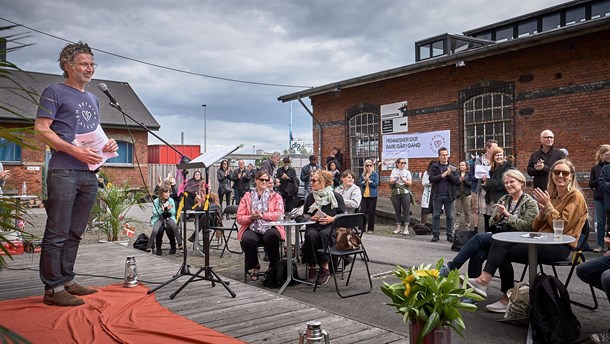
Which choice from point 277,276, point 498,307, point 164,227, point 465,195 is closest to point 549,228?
point 498,307

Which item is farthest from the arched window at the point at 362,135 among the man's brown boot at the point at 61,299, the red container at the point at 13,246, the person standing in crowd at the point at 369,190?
the man's brown boot at the point at 61,299

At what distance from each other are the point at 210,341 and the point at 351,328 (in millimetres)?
1014

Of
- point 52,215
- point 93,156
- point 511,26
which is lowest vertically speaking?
point 52,215

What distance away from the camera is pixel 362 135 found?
16.9 metres

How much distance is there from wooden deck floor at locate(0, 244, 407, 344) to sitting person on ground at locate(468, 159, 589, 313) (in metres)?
1.54

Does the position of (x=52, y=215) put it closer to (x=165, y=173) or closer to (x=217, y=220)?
(x=217, y=220)

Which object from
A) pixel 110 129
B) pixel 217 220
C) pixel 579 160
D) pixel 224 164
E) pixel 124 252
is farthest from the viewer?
pixel 110 129

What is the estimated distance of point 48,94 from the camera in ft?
12.6

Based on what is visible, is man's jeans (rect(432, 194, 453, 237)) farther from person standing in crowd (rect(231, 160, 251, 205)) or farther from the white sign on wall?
person standing in crowd (rect(231, 160, 251, 205))

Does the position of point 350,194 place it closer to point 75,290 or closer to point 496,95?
point 75,290

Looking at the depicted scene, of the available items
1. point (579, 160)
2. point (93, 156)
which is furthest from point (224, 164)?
point (93, 156)

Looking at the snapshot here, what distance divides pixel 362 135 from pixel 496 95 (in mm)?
5089

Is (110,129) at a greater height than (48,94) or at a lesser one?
greater

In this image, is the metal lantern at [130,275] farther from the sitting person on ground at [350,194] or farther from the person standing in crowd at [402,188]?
the person standing in crowd at [402,188]
